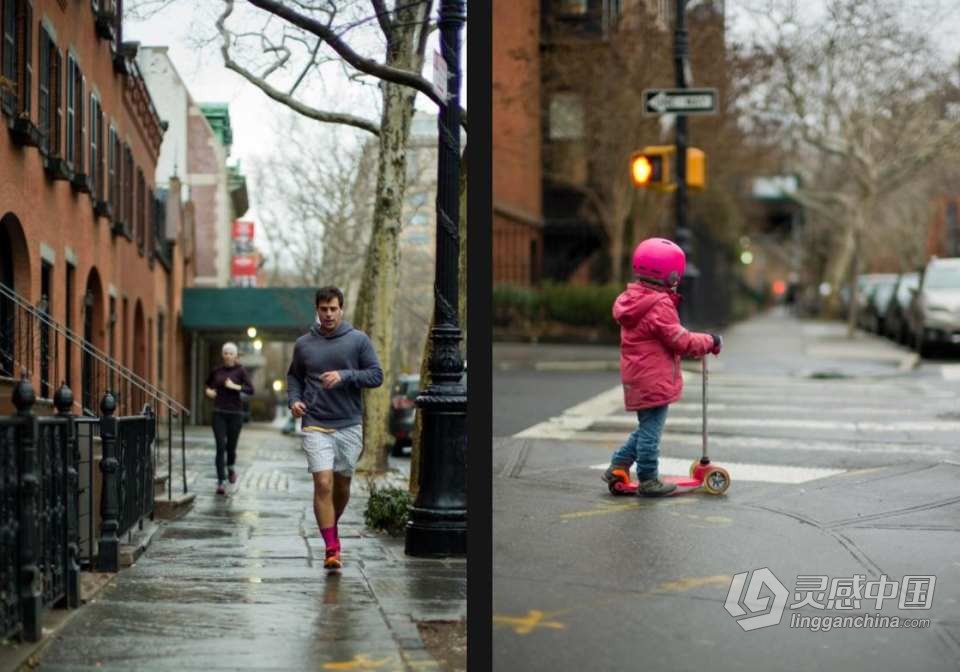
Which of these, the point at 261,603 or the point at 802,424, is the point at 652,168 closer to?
the point at 802,424

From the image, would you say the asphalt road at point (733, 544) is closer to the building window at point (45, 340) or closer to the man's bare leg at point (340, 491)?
the man's bare leg at point (340, 491)

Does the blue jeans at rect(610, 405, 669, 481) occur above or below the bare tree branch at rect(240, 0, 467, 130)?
below

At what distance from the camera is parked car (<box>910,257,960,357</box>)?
Answer: 23391 millimetres

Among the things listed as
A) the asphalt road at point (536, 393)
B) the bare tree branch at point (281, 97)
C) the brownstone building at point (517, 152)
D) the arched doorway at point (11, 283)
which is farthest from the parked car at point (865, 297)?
the arched doorway at point (11, 283)

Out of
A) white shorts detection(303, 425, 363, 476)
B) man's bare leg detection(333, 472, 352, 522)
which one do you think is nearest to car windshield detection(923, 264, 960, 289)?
man's bare leg detection(333, 472, 352, 522)

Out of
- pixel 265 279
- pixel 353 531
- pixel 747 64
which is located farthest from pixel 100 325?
pixel 747 64

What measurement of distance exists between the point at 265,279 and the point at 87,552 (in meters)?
2.61

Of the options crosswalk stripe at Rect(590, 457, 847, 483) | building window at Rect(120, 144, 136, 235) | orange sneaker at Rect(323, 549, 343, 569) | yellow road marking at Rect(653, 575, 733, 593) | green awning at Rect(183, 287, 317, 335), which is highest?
building window at Rect(120, 144, 136, 235)

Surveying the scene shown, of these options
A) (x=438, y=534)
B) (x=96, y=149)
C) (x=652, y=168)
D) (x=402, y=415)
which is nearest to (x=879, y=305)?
(x=402, y=415)

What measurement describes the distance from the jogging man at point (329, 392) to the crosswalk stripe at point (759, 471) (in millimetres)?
1914

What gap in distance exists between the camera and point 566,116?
1171 inches

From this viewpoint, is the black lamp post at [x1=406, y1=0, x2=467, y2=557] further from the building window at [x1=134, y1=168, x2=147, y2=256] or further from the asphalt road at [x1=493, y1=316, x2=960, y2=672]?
the building window at [x1=134, y1=168, x2=147, y2=256]

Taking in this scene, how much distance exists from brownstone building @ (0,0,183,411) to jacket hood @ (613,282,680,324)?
9.45 feet

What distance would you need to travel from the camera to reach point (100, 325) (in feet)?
28.7
